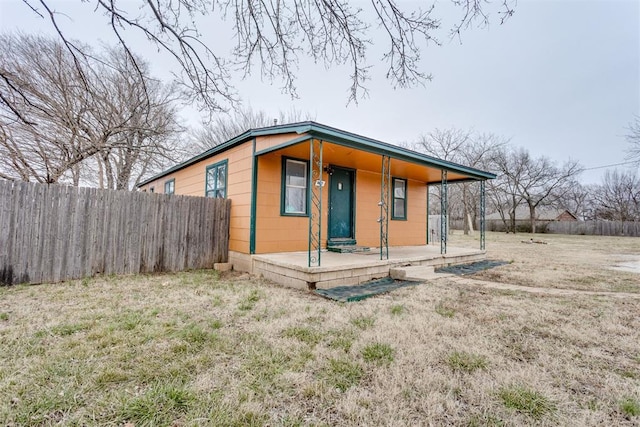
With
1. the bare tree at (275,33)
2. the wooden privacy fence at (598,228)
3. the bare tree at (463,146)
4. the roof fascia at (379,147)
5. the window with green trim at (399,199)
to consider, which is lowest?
the wooden privacy fence at (598,228)

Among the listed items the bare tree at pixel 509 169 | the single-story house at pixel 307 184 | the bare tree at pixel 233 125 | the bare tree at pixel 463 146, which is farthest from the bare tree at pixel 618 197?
the bare tree at pixel 233 125

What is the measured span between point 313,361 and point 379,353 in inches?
21.6

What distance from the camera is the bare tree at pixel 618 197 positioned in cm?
2778

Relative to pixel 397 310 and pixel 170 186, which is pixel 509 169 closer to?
pixel 170 186

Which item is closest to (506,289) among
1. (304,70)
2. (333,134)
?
(333,134)

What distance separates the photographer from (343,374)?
6.72 feet

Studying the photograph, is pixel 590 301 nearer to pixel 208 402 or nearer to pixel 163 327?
pixel 208 402

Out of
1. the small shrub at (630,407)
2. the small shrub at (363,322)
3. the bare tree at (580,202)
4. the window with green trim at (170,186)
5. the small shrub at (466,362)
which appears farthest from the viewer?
the bare tree at (580,202)

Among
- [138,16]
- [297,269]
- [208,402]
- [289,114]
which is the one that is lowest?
[208,402]

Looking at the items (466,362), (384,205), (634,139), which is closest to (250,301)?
(466,362)

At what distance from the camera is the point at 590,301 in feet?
13.0

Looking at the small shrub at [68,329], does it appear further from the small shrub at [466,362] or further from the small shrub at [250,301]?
the small shrub at [466,362]

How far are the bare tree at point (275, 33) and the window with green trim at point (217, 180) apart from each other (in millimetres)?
3682

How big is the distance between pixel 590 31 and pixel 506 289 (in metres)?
3.80
